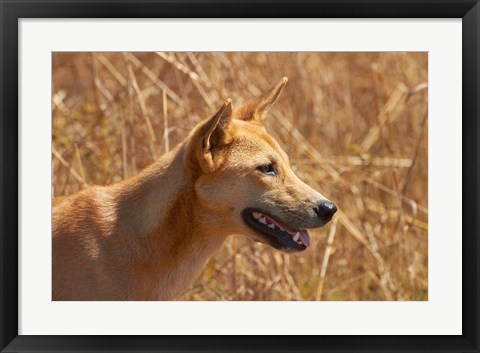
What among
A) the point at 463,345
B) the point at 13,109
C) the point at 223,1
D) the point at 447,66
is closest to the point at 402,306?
the point at 463,345

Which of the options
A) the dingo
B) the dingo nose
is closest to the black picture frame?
the dingo

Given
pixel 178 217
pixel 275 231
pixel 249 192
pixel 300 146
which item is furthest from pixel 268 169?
pixel 300 146

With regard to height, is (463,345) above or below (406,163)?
below

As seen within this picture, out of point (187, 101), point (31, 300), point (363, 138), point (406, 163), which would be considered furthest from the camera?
point (363, 138)

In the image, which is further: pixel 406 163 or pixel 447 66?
pixel 406 163

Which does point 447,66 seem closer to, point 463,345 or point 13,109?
point 463,345

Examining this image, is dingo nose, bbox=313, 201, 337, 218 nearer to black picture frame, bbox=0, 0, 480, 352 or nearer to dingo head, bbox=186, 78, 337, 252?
dingo head, bbox=186, 78, 337, 252

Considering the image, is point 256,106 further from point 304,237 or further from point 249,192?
point 304,237

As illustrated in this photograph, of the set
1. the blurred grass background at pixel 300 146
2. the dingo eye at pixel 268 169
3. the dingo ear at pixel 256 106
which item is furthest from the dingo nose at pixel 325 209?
the blurred grass background at pixel 300 146
